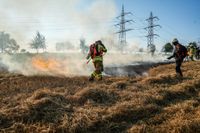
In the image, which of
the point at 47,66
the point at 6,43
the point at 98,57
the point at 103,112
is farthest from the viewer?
the point at 6,43

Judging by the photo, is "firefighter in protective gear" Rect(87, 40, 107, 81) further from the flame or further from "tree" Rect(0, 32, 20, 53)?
"tree" Rect(0, 32, 20, 53)

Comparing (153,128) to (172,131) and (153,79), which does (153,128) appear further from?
(153,79)

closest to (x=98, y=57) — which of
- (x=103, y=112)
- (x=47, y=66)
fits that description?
(x=103, y=112)

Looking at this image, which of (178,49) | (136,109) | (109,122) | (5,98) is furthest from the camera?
(178,49)

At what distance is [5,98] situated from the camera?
1030 cm

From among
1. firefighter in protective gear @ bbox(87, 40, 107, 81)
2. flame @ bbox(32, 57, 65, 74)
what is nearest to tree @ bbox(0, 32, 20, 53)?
flame @ bbox(32, 57, 65, 74)

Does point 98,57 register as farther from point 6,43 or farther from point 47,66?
point 6,43

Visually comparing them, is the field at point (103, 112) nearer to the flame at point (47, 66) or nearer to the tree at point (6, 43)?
the flame at point (47, 66)

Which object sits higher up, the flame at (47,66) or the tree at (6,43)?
the tree at (6,43)

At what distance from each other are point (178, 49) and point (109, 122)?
9.72 metres

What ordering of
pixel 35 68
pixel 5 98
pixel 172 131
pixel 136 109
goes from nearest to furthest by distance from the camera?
pixel 172 131 → pixel 136 109 → pixel 5 98 → pixel 35 68

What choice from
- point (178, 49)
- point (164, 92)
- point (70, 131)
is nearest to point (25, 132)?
point (70, 131)

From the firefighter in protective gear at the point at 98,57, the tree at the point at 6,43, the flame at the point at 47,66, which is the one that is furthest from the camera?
the tree at the point at 6,43

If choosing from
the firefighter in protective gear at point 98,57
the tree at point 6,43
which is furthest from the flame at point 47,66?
the tree at point 6,43
